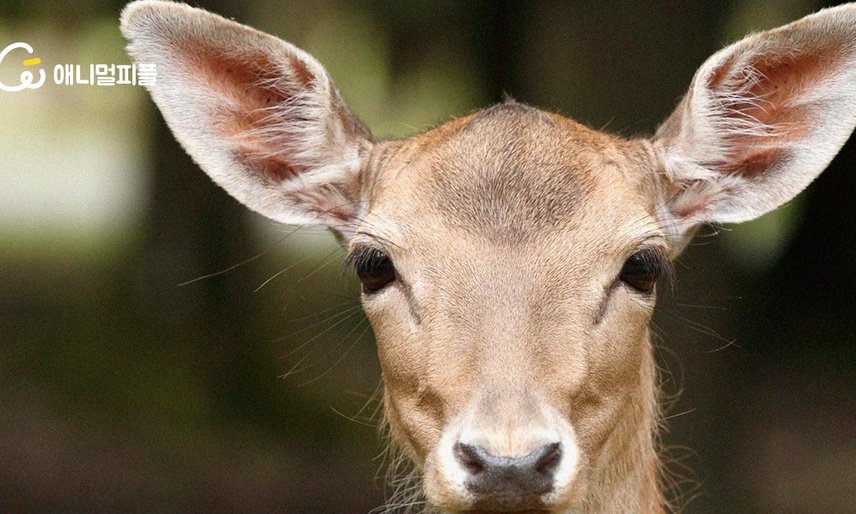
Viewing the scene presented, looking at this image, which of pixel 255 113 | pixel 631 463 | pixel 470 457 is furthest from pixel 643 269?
pixel 255 113

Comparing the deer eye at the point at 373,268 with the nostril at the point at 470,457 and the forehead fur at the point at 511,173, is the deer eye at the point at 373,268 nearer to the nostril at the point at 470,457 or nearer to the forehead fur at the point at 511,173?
the forehead fur at the point at 511,173

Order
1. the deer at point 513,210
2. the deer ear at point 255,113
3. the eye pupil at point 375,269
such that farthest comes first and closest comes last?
the deer ear at point 255,113 < the eye pupil at point 375,269 < the deer at point 513,210

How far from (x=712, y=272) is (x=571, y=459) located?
6.67 m

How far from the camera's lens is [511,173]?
17.0 ft

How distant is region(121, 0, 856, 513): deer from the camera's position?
176 inches

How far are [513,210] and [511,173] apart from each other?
0.24 m

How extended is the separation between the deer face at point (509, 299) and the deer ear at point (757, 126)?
0.27 meters

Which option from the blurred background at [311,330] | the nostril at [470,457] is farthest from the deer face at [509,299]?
the blurred background at [311,330]

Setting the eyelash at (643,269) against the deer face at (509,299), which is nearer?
the deer face at (509,299)

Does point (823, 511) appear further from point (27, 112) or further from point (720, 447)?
point (27, 112)

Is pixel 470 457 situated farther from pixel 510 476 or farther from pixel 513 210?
pixel 513 210

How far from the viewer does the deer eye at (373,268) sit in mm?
5102

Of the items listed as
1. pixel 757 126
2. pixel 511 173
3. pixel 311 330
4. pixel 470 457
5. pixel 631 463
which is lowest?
pixel 311 330

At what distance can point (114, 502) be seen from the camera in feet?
40.0
